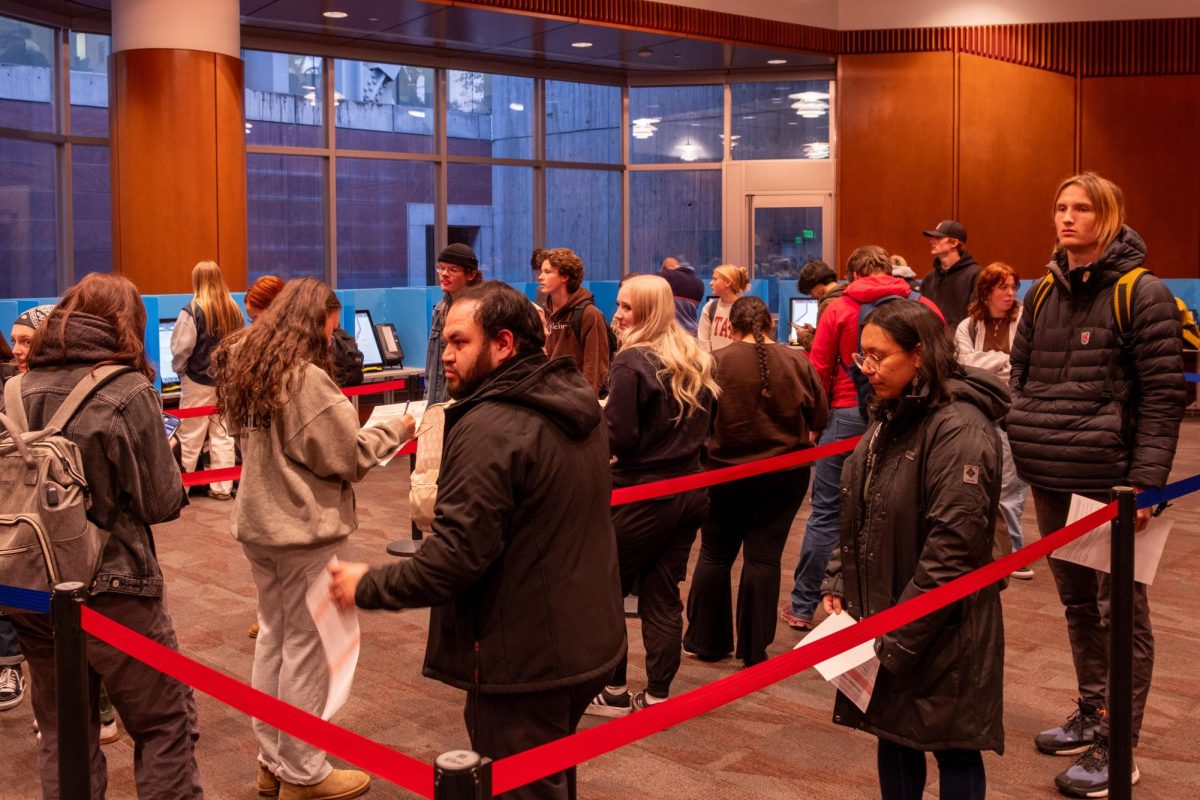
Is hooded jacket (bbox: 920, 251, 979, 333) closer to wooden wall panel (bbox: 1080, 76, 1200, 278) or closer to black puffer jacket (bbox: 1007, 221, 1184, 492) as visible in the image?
black puffer jacket (bbox: 1007, 221, 1184, 492)

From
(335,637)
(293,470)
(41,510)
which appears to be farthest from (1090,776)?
(41,510)

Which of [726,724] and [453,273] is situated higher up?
[453,273]

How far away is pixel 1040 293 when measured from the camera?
146 inches

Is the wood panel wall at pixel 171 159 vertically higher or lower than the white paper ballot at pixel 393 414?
higher

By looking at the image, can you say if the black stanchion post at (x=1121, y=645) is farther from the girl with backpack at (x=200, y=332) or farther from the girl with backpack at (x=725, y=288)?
the girl with backpack at (x=200, y=332)

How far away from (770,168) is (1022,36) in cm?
277

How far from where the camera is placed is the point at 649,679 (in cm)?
436

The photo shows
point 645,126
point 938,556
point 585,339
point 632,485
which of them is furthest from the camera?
point 645,126

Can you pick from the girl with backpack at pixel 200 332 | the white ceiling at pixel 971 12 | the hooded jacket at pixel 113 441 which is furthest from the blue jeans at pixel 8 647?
the white ceiling at pixel 971 12

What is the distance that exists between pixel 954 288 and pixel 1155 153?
5.92 metres

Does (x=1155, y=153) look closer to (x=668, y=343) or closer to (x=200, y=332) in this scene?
(x=200, y=332)

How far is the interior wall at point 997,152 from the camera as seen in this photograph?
1262 cm

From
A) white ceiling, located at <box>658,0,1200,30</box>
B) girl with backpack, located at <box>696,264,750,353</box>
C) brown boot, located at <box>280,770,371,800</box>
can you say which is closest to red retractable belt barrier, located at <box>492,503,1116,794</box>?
brown boot, located at <box>280,770,371,800</box>

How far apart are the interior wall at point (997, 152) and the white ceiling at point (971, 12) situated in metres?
0.35
